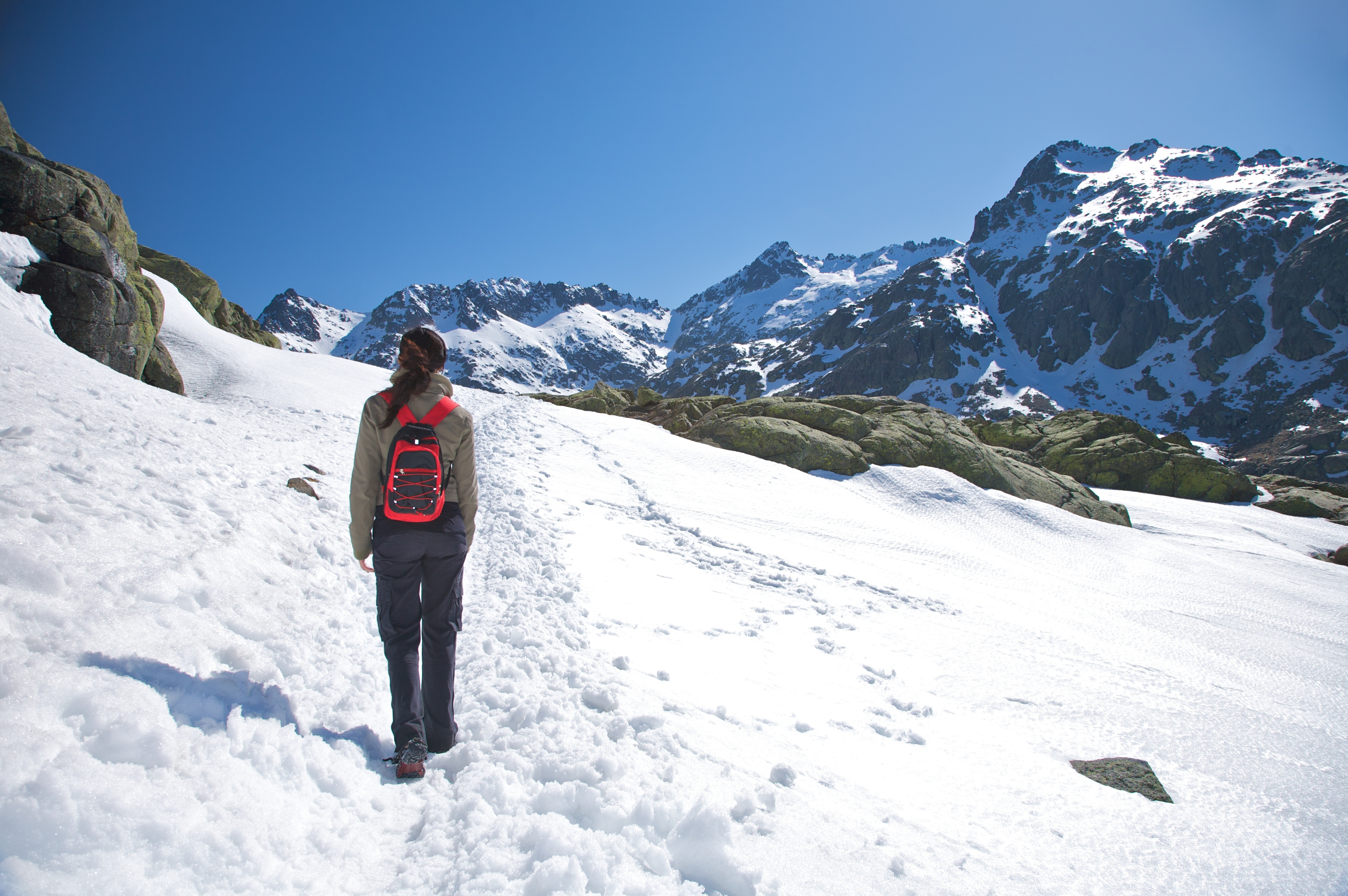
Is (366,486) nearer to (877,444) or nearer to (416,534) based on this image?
(416,534)

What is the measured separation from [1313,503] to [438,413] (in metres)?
54.3

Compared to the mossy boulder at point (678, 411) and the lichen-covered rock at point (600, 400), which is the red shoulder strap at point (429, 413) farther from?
the lichen-covered rock at point (600, 400)

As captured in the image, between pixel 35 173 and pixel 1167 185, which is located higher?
pixel 1167 185

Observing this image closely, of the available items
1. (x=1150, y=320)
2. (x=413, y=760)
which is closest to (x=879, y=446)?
(x=413, y=760)

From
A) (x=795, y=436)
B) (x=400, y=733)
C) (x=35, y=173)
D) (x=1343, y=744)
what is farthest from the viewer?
(x=795, y=436)

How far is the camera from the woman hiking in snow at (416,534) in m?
3.61

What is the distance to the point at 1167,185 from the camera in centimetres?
19188

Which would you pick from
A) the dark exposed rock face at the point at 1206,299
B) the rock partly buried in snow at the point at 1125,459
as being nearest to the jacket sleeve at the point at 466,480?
the rock partly buried in snow at the point at 1125,459

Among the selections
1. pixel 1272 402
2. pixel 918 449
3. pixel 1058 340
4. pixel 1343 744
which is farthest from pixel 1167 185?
pixel 1343 744

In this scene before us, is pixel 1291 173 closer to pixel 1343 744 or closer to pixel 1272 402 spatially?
pixel 1272 402

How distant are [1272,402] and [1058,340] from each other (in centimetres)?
4801

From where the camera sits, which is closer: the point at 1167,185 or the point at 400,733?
the point at 400,733

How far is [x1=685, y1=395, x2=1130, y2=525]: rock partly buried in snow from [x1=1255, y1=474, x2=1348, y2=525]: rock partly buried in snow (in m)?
21.8

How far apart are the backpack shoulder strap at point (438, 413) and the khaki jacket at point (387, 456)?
2 centimetres
